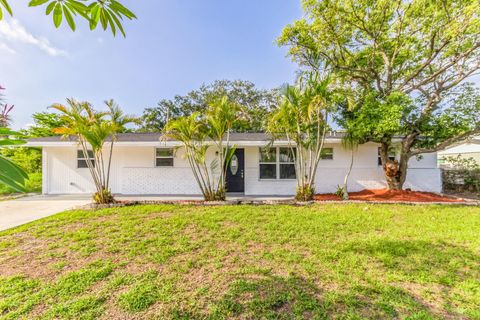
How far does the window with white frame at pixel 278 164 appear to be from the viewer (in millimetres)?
10320

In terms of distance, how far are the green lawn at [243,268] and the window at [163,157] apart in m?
4.75

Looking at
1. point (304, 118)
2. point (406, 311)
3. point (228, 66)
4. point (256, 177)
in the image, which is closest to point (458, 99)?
point (304, 118)

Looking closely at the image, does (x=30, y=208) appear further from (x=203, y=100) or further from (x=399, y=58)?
(x=203, y=100)

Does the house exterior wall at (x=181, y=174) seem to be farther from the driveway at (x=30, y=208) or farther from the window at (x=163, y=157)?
the driveway at (x=30, y=208)

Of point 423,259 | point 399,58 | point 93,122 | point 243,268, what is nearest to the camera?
point 243,268

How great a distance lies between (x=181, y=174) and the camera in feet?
34.8

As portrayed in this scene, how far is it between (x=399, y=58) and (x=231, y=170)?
8.40m

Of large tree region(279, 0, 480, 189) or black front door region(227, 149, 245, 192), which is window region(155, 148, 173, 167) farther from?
large tree region(279, 0, 480, 189)

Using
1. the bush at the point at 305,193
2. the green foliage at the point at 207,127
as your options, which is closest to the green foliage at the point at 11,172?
the green foliage at the point at 207,127

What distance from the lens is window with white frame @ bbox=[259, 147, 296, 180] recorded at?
10.3 meters

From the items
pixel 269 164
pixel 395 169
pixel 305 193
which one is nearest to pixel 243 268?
pixel 305 193

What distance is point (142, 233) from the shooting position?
5156 millimetres

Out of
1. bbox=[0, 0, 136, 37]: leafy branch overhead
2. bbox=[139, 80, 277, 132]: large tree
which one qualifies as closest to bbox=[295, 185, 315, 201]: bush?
bbox=[0, 0, 136, 37]: leafy branch overhead

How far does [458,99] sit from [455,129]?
1.29m
